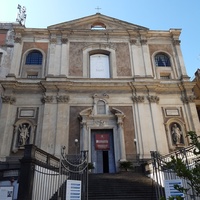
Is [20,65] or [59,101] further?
[20,65]

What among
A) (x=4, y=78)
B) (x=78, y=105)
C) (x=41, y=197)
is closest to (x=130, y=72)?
(x=78, y=105)

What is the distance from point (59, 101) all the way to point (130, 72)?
22.6 ft

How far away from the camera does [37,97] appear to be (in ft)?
60.0

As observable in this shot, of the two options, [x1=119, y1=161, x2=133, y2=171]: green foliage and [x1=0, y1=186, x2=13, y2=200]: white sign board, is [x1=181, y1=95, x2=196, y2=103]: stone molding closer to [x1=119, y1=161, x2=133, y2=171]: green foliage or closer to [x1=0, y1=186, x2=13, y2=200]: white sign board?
[x1=119, y1=161, x2=133, y2=171]: green foliage

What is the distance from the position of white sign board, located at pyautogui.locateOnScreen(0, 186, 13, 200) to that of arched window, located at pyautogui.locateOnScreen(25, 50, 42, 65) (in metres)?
13.9

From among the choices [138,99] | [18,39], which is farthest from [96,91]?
[18,39]

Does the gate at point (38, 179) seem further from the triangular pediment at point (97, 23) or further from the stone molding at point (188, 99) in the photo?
the triangular pediment at point (97, 23)

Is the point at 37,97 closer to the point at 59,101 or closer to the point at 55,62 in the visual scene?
the point at 59,101

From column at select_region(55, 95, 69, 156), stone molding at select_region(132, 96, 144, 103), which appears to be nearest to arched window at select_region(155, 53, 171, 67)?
stone molding at select_region(132, 96, 144, 103)

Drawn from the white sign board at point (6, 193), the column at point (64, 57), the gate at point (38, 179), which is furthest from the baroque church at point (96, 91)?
→ the white sign board at point (6, 193)

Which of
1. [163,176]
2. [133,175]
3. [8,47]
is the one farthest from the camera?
[8,47]

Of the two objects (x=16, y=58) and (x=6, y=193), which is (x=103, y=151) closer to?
(x=6, y=193)

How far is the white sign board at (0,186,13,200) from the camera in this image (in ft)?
26.9

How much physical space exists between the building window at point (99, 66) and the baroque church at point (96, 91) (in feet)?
0.31
